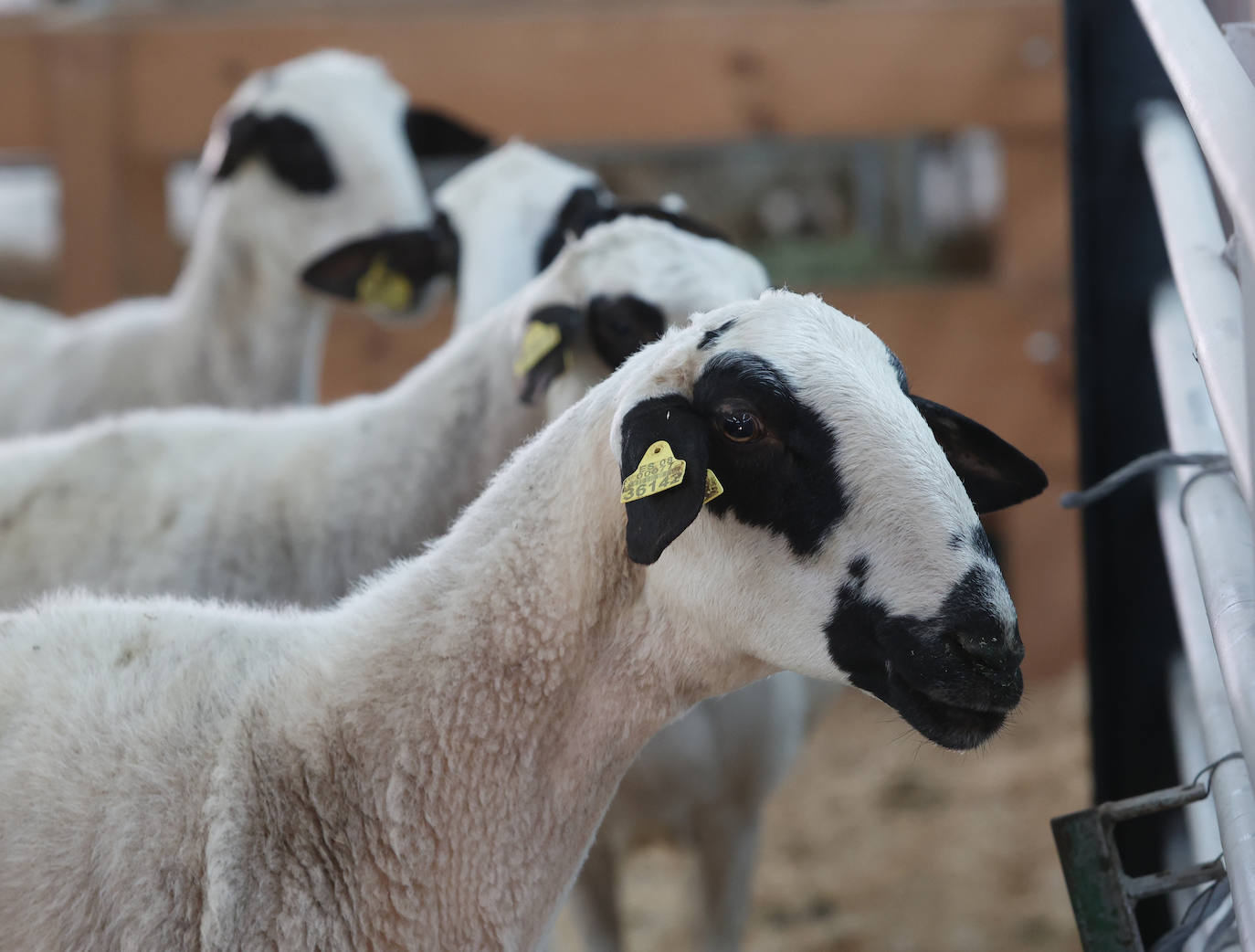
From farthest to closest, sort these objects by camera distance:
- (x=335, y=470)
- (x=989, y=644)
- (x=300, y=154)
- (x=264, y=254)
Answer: (x=264, y=254), (x=300, y=154), (x=335, y=470), (x=989, y=644)

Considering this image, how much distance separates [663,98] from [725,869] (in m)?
2.83

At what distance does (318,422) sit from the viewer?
269cm

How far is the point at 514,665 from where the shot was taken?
165 centimetres

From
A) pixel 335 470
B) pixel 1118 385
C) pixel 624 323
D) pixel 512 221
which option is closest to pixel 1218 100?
pixel 624 323

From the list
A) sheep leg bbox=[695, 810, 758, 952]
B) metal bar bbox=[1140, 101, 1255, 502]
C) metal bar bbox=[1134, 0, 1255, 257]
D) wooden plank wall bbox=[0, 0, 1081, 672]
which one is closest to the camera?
metal bar bbox=[1134, 0, 1255, 257]

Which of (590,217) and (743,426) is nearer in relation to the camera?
(743,426)

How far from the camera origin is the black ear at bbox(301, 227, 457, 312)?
3.43 m

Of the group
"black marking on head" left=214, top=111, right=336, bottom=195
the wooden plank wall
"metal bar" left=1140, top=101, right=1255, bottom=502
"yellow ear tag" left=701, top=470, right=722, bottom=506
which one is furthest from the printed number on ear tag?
"yellow ear tag" left=701, top=470, right=722, bottom=506

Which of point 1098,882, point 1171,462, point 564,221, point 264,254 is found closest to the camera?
point 1098,882

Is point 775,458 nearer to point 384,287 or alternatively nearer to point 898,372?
point 898,372

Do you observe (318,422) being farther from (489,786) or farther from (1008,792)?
(1008,792)

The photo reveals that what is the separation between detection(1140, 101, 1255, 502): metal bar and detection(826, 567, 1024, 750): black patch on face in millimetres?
281

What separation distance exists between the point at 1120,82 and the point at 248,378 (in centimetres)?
226

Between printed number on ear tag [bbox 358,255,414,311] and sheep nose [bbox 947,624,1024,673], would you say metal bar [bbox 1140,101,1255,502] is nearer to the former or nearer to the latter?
sheep nose [bbox 947,624,1024,673]
